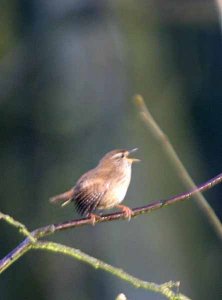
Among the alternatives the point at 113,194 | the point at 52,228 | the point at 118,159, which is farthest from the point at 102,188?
the point at 52,228

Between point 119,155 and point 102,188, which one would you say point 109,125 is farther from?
point 102,188

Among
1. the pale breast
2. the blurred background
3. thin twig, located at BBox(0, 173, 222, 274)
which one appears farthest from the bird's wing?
the blurred background

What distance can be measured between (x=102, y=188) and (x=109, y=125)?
392 centimetres

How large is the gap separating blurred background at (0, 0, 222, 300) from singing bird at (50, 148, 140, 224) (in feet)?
10.7

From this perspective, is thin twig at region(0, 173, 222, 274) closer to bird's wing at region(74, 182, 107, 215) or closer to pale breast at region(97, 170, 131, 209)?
bird's wing at region(74, 182, 107, 215)

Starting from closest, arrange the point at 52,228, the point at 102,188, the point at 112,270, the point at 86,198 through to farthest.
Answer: the point at 112,270 < the point at 52,228 < the point at 86,198 < the point at 102,188

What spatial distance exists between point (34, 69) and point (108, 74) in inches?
24.9

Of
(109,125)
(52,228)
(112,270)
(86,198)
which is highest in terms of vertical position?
(109,125)

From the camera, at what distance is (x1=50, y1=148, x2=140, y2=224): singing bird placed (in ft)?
12.1

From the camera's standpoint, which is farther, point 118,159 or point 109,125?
point 109,125

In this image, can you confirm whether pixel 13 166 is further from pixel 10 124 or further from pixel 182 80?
pixel 182 80

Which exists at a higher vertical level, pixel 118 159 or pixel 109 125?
pixel 109 125

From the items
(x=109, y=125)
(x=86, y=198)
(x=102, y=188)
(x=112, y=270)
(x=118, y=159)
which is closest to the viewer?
(x=112, y=270)

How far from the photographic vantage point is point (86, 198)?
370cm
